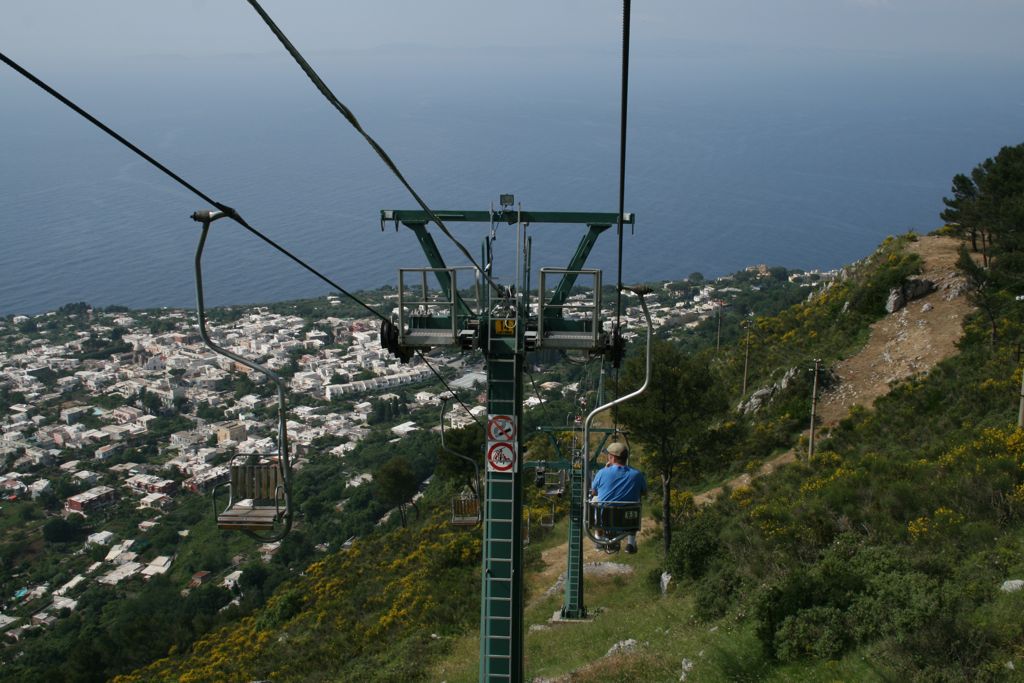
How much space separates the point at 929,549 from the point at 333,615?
14.8 meters

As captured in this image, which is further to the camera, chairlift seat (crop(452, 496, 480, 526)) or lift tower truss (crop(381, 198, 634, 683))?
chairlift seat (crop(452, 496, 480, 526))

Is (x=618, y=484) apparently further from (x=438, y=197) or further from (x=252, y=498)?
(x=438, y=197)

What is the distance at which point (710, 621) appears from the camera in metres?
11.1

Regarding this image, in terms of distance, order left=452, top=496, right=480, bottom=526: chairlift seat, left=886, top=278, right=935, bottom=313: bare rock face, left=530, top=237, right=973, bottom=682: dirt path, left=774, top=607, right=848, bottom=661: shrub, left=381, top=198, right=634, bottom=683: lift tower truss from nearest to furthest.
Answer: left=381, top=198, right=634, bottom=683: lift tower truss < left=774, top=607, right=848, bottom=661: shrub < left=452, top=496, right=480, bottom=526: chairlift seat < left=530, top=237, right=973, bottom=682: dirt path < left=886, top=278, right=935, bottom=313: bare rock face

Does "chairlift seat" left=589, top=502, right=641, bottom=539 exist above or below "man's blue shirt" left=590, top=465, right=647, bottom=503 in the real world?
below

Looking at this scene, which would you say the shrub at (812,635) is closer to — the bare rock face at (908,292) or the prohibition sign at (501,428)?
the prohibition sign at (501,428)

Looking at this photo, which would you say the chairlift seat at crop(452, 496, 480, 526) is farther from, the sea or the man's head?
the sea

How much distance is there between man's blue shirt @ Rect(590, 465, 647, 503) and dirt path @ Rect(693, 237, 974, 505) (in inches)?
548

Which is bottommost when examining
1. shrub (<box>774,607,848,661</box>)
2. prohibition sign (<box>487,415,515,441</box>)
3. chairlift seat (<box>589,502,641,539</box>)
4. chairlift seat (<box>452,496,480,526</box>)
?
chairlift seat (<box>452,496,480,526</box>)

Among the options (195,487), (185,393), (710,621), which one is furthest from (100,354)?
(710,621)

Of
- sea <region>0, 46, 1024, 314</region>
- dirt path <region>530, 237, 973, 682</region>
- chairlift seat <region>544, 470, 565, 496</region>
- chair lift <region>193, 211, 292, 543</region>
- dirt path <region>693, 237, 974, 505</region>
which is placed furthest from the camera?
sea <region>0, 46, 1024, 314</region>

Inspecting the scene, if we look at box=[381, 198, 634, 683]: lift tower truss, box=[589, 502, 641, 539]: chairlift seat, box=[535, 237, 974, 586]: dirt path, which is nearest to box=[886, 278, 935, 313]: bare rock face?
box=[535, 237, 974, 586]: dirt path

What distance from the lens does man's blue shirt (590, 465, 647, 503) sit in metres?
6.57

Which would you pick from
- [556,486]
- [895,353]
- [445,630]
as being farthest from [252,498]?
[895,353]
